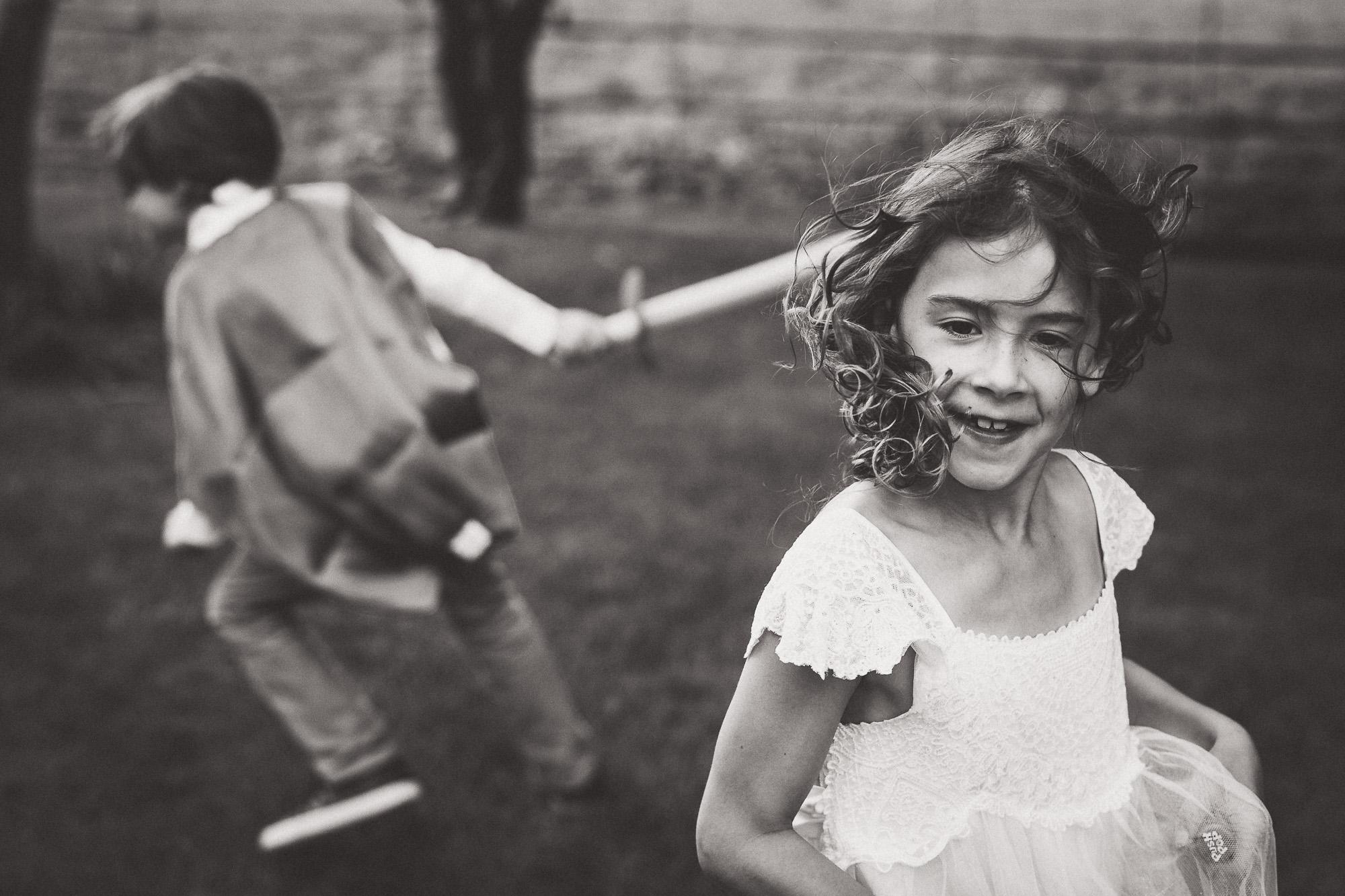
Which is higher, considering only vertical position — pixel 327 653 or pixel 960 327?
pixel 960 327

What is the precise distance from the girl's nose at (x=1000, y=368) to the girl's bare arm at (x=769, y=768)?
35cm

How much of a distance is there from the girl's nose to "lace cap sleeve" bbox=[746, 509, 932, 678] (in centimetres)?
20

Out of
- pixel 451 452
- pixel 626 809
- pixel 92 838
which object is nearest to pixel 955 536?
pixel 451 452

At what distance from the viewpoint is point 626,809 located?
312 cm

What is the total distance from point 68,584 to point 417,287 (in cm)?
200

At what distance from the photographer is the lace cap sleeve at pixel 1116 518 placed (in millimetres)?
1680

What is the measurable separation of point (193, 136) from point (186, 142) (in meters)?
0.02

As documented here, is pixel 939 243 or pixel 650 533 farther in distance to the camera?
pixel 650 533

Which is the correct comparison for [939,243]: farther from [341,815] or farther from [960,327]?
[341,815]

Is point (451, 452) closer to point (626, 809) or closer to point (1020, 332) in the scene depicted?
point (626, 809)

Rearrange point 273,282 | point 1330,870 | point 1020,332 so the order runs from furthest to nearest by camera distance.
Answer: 1. point 1330,870
2. point 273,282
3. point 1020,332

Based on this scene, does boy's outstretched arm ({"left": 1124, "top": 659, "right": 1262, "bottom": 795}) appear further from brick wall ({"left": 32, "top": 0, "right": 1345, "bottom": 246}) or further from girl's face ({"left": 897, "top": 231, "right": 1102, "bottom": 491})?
brick wall ({"left": 32, "top": 0, "right": 1345, "bottom": 246})

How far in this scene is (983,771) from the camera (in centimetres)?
149

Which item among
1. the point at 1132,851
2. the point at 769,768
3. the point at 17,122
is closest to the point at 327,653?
the point at 769,768
